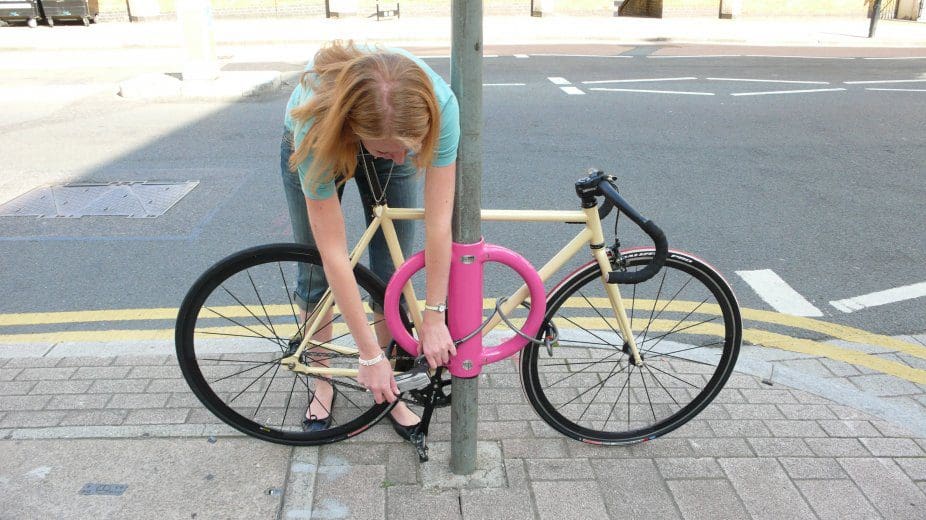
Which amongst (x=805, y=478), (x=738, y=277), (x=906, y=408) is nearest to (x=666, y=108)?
(x=738, y=277)

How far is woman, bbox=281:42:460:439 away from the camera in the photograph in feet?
5.55

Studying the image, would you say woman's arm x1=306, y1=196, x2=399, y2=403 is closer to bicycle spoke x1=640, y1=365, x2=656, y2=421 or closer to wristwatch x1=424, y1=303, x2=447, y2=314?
wristwatch x1=424, y1=303, x2=447, y2=314

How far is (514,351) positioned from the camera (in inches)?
97.9

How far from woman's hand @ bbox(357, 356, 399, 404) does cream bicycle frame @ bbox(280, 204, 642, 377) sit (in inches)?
9.8

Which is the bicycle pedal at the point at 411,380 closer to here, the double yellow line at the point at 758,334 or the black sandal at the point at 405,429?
the black sandal at the point at 405,429

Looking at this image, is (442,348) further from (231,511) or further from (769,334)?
(769,334)

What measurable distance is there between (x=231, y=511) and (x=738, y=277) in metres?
3.26

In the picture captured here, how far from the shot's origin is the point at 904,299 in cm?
400

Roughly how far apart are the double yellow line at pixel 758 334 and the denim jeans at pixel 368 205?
3.98 feet

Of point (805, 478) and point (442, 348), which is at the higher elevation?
point (442, 348)

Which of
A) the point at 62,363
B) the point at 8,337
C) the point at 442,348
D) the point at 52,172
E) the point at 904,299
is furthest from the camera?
the point at 52,172

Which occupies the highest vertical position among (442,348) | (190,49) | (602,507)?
(190,49)

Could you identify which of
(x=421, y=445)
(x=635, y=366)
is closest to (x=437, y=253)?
(x=421, y=445)

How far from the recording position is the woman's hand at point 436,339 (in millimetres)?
2229
